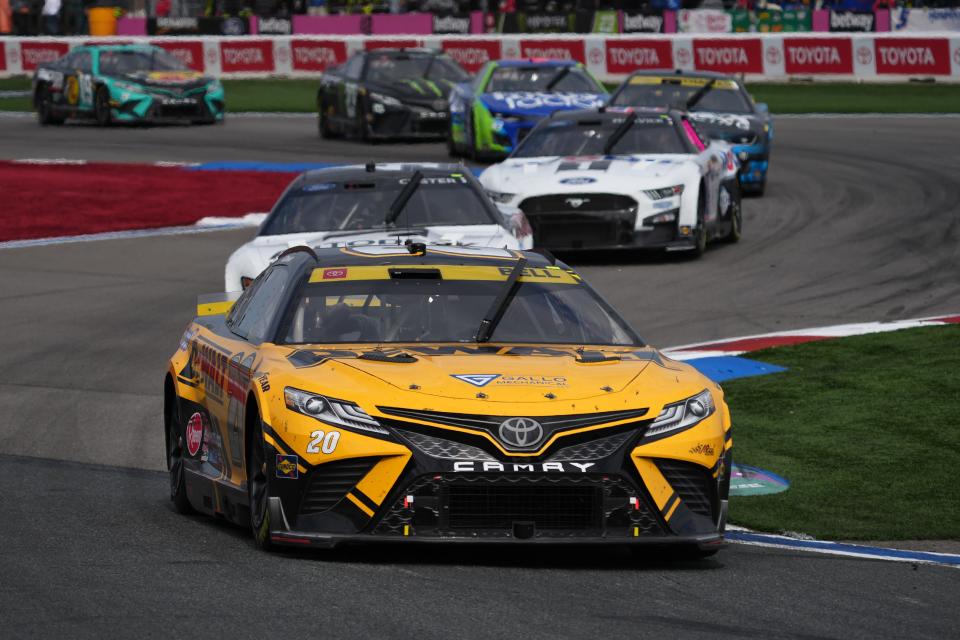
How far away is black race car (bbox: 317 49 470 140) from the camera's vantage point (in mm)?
30969

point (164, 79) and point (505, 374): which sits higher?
point (505, 374)

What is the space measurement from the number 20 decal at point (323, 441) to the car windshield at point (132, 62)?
2868 centimetres

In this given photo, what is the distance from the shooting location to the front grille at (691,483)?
7336 millimetres

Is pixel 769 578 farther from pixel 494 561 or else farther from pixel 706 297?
pixel 706 297

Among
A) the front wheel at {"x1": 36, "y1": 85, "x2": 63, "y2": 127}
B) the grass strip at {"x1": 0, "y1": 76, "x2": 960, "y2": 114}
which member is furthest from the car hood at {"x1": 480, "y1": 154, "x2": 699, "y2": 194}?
the front wheel at {"x1": 36, "y1": 85, "x2": 63, "y2": 127}

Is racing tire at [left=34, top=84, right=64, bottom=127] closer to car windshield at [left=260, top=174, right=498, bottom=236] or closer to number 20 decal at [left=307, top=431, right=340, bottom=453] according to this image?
car windshield at [left=260, top=174, right=498, bottom=236]

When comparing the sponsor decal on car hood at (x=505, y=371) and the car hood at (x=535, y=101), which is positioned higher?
the sponsor decal on car hood at (x=505, y=371)

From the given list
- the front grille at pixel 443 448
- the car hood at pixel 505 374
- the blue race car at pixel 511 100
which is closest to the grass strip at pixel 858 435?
the car hood at pixel 505 374

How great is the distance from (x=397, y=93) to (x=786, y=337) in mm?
17452

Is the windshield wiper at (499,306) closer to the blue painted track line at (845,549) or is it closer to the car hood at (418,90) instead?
the blue painted track line at (845,549)

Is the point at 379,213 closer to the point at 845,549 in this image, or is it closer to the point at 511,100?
the point at 845,549

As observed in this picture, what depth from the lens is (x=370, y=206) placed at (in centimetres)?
1443

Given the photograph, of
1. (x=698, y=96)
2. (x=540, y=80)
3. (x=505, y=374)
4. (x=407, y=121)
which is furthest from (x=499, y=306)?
(x=407, y=121)

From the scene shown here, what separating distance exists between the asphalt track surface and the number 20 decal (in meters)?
0.43
